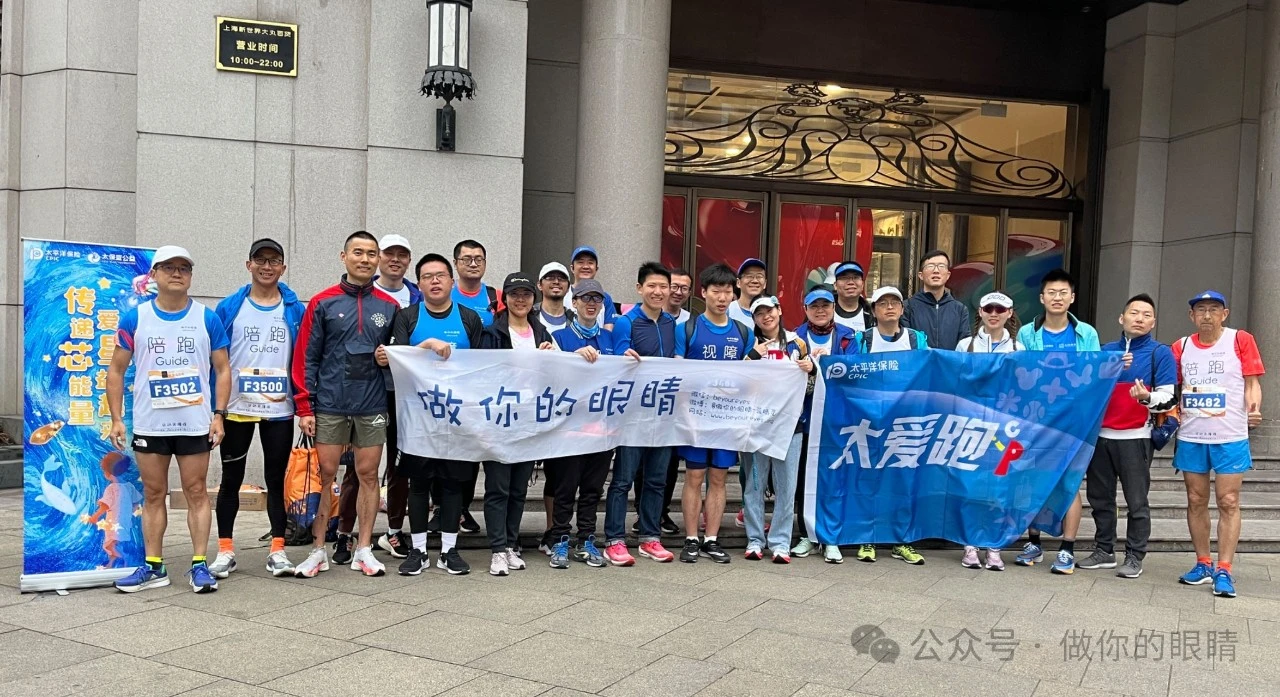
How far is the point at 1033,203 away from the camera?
46.2 feet

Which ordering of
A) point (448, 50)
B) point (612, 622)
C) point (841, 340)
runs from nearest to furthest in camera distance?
point (612, 622) → point (841, 340) → point (448, 50)

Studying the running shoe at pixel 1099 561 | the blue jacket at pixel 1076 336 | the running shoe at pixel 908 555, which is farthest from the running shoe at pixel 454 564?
the running shoe at pixel 1099 561

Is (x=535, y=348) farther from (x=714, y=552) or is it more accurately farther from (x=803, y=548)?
(x=803, y=548)

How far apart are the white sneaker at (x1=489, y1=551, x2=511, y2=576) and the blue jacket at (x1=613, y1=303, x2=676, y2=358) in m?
1.60

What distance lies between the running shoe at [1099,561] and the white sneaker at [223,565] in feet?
19.4

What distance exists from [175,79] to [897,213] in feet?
30.9

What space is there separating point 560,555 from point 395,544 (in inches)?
49.1

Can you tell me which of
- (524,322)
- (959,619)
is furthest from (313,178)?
(959,619)

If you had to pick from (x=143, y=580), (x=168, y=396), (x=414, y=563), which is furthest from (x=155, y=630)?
(x=414, y=563)

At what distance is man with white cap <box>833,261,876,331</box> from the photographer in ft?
24.4

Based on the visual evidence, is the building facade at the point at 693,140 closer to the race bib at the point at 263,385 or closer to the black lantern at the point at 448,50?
the black lantern at the point at 448,50

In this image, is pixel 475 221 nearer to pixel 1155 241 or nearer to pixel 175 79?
pixel 175 79

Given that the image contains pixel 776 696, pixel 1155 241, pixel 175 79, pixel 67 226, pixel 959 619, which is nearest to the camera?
pixel 776 696

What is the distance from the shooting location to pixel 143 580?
5.81 m
